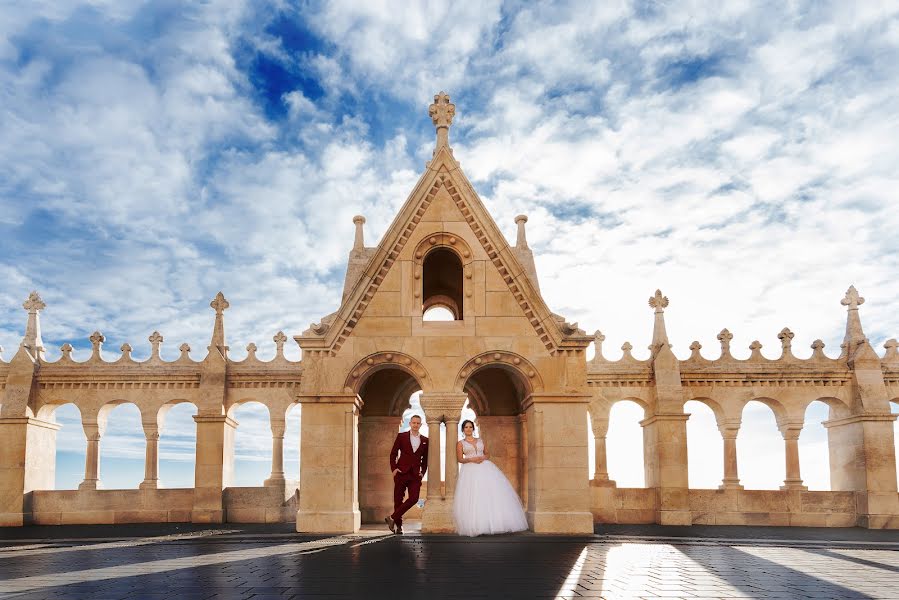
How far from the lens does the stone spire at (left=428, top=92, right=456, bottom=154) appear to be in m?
19.9

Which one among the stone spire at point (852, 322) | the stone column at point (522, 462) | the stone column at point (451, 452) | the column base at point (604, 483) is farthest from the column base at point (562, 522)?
the stone spire at point (852, 322)

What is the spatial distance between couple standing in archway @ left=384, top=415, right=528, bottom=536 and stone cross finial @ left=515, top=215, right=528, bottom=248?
22.4 ft

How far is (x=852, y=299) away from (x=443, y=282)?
13226 millimetres

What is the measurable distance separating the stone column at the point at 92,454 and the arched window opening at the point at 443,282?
11.0 metres

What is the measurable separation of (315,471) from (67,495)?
10702 mm

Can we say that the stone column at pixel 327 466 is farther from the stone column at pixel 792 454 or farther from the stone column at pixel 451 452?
the stone column at pixel 792 454

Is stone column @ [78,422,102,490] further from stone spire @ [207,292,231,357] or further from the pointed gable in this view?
the pointed gable

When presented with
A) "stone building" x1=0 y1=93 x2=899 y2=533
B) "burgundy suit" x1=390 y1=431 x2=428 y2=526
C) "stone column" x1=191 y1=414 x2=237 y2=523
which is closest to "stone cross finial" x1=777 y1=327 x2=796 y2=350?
"stone building" x1=0 y1=93 x2=899 y2=533

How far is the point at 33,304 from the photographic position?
25859 millimetres

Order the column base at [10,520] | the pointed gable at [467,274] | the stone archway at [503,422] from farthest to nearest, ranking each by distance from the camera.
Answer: the column base at [10,520], the stone archway at [503,422], the pointed gable at [467,274]

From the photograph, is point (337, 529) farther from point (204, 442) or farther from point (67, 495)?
point (67, 495)

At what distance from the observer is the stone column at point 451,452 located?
17.9 metres

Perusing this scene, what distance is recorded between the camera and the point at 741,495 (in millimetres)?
23656

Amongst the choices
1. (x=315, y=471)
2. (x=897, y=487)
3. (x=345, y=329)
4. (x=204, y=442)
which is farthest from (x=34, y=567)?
(x=897, y=487)
